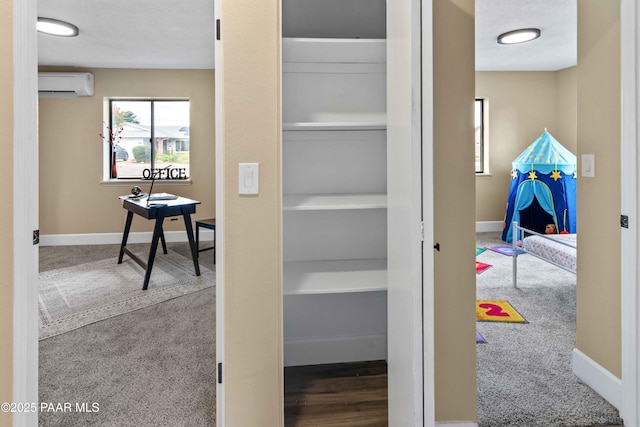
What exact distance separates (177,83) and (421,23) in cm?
498

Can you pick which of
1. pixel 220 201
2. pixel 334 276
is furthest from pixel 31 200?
pixel 334 276

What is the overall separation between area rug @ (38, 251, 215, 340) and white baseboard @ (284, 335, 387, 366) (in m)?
1.63

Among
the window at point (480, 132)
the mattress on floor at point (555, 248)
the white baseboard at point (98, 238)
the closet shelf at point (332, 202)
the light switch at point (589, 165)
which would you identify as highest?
the window at point (480, 132)

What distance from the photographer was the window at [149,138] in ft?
18.3

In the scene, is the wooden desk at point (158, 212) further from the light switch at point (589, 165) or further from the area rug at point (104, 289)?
the light switch at point (589, 165)

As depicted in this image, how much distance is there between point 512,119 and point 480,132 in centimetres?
41

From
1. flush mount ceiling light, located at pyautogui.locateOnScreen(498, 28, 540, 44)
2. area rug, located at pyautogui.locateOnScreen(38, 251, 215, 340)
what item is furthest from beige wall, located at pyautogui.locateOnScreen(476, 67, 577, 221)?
area rug, located at pyautogui.locateOnScreen(38, 251, 215, 340)

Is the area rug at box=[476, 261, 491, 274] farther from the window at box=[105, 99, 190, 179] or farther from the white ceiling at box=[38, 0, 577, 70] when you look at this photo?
the window at box=[105, 99, 190, 179]

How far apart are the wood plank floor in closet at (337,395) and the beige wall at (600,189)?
96 cm

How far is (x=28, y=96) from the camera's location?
146 centimetres

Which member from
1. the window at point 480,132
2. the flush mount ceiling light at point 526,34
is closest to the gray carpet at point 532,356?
the window at point 480,132

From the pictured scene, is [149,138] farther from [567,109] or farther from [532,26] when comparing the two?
[567,109]

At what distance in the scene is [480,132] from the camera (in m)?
1.74

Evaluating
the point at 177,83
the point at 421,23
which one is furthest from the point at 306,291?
the point at 177,83
